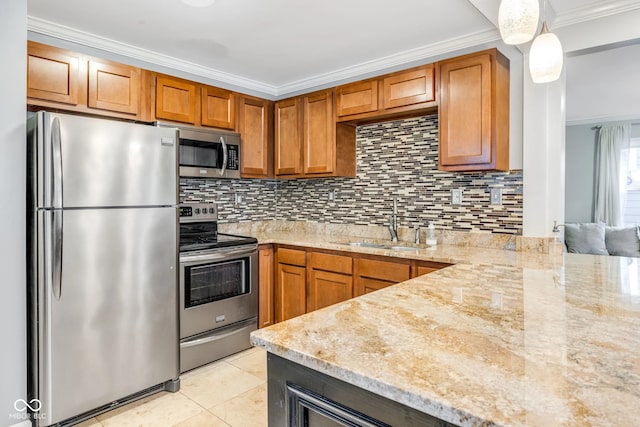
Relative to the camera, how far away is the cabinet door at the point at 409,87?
2.83 m

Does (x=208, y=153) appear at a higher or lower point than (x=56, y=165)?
higher

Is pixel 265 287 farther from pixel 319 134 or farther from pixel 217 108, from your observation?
pixel 217 108

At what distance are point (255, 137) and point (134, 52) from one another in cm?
120

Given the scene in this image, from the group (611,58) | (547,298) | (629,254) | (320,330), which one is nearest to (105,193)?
(320,330)

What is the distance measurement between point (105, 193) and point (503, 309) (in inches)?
80.4

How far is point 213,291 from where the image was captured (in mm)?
2848

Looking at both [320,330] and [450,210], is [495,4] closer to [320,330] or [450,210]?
[450,210]

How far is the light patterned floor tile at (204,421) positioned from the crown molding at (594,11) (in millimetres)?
3136

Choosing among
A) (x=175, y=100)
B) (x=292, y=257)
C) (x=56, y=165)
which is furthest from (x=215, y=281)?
(x=175, y=100)

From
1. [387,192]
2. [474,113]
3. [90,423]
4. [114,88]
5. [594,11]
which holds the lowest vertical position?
[90,423]

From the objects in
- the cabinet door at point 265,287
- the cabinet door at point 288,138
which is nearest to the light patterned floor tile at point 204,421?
the cabinet door at point 265,287

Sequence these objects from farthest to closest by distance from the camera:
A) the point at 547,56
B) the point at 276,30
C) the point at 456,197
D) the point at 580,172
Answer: the point at 580,172, the point at 456,197, the point at 276,30, the point at 547,56

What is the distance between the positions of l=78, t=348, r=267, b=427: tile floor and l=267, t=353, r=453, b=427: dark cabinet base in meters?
1.31

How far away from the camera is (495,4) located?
2143 millimetres
